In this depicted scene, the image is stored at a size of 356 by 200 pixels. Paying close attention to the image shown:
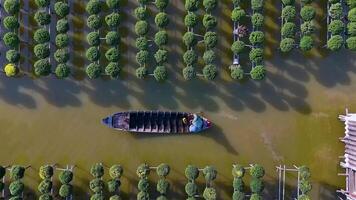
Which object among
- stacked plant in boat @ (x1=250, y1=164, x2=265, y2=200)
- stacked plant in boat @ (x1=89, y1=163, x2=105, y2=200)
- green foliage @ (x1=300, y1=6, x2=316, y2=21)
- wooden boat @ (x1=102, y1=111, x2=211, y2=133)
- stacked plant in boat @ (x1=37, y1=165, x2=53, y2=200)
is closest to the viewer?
stacked plant in boat @ (x1=37, y1=165, x2=53, y2=200)

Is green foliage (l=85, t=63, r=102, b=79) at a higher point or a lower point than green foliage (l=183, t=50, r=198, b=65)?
lower

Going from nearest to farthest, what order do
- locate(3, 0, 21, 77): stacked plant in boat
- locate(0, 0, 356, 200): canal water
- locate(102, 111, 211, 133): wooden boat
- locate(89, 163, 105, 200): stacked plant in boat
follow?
locate(3, 0, 21, 77): stacked plant in boat, locate(89, 163, 105, 200): stacked plant in boat, locate(102, 111, 211, 133): wooden boat, locate(0, 0, 356, 200): canal water

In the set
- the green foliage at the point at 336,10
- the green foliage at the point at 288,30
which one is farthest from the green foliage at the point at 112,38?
Answer: the green foliage at the point at 336,10

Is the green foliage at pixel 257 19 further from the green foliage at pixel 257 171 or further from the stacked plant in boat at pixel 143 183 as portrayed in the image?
the stacked plant in boat at pixel 143 183

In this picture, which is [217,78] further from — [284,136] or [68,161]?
[68,161]

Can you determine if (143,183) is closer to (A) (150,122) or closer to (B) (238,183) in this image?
(A) (150,122)

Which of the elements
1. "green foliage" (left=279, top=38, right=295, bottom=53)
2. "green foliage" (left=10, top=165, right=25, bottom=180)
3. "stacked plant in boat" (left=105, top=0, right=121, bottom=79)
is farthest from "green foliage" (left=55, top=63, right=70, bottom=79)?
"green foliage" (left=279, top=38, right=295, bottom=53)

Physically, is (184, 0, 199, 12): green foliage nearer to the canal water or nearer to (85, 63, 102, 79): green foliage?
the canal water

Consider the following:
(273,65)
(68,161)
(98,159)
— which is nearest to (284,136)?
(273,65)
